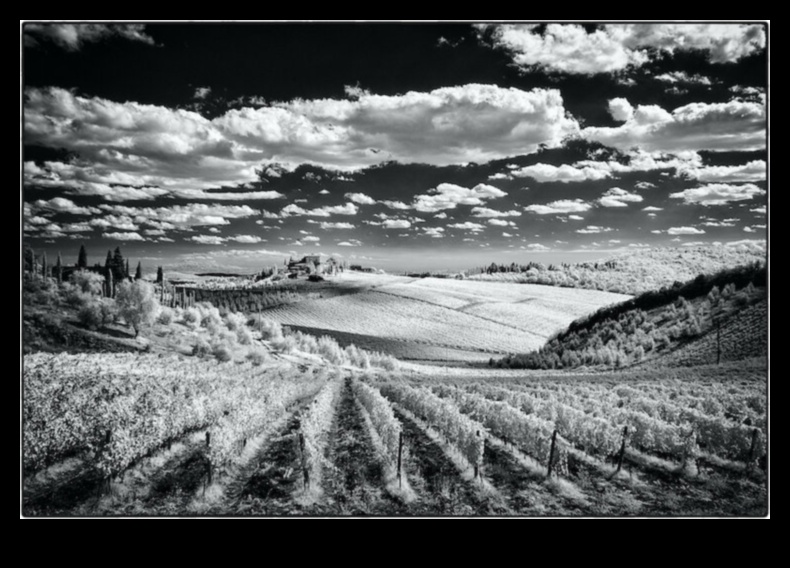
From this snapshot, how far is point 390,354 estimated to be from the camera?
6730mm

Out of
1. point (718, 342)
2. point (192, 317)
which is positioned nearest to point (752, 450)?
point (718, 342)

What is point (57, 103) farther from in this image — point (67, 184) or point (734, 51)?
point (734, 51)

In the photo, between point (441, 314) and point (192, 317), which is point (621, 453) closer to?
point (441, 314)

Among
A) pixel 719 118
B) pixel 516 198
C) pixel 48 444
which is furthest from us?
pixel 516 198

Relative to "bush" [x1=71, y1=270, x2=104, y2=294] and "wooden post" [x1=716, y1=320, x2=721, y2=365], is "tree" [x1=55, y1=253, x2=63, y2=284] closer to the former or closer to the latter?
"bush" [x1=71, y1=270, x2=104, y2=294]

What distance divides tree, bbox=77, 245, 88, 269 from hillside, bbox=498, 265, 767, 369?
6.59m

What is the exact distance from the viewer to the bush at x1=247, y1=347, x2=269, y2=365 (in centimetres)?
658

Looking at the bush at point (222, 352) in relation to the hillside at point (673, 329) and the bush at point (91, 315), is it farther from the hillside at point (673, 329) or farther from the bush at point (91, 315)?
the hillside at point (673, 329)

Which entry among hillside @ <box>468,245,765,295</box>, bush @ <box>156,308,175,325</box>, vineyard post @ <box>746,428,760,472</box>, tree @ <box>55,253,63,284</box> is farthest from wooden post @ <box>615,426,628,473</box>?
tree @ <box>55,253,63,284</box>

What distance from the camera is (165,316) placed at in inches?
249

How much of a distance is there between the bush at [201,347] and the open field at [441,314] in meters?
1.08

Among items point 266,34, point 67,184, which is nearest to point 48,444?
point 67,184

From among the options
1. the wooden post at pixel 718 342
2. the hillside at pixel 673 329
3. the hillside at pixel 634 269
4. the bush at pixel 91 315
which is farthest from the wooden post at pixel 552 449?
the bush at pixel 91 315
